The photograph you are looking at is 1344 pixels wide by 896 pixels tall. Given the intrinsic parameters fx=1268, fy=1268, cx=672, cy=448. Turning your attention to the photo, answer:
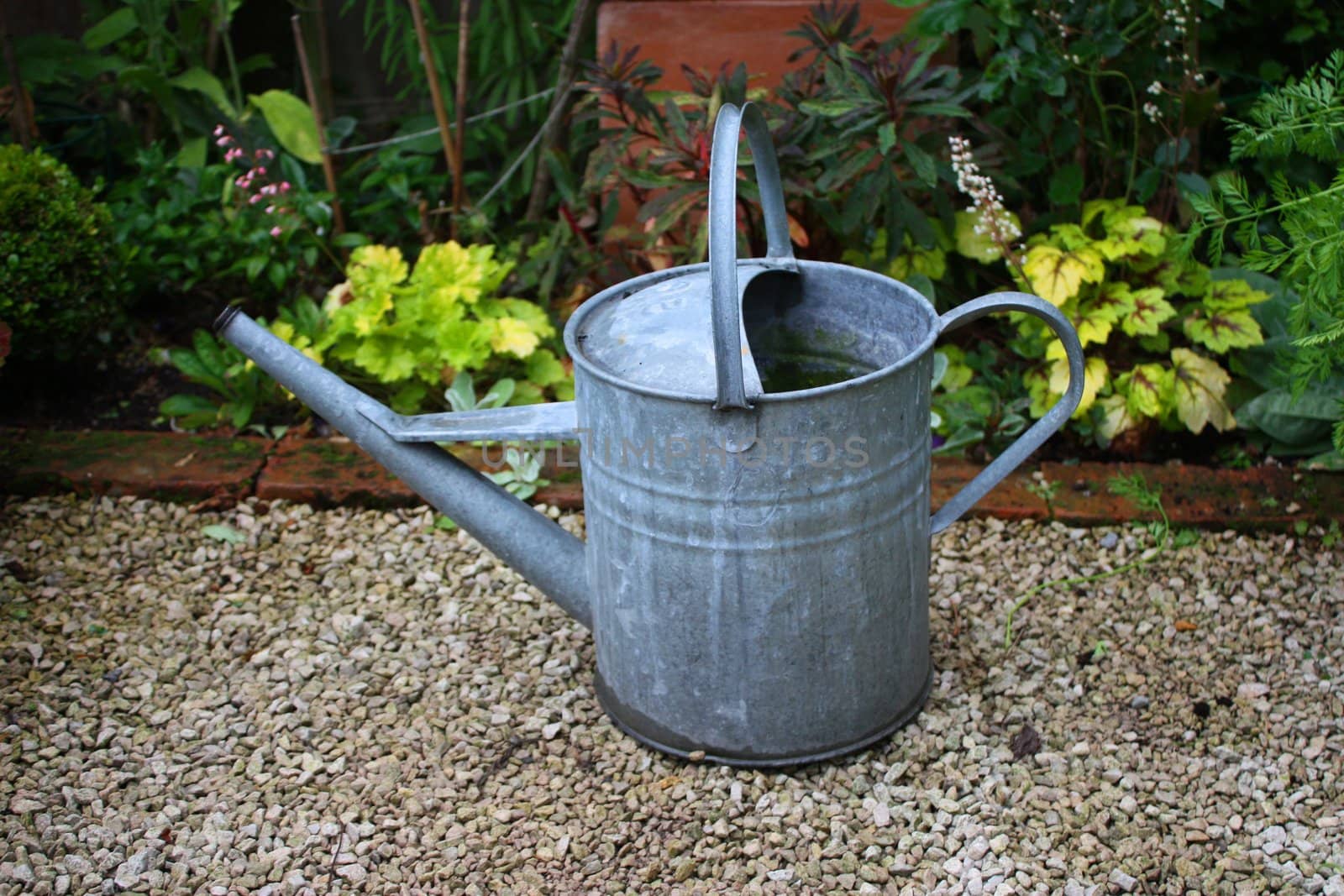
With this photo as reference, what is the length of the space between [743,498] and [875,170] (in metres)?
1.29

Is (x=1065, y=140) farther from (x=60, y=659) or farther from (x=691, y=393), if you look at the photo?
(x=60, y=659)

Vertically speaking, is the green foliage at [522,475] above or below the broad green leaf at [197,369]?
below

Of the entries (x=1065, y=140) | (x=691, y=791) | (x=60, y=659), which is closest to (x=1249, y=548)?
(x=1065, y=140)

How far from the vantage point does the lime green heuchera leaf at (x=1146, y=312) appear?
2.89m

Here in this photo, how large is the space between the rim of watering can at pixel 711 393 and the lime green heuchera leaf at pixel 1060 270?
0.93 m

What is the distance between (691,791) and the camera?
84.4 inches

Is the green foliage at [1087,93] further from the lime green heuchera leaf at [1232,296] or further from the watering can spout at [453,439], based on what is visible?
the watering can spout at [453,439]

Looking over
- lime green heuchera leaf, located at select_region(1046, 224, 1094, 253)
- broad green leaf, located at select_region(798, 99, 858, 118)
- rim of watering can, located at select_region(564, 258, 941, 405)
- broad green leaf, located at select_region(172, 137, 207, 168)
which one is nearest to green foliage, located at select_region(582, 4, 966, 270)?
broad green leaf, located at select_region(798, 99, 858, 118)

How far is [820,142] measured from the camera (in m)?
2.94

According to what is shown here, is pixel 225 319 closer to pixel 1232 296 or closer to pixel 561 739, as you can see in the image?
pixel 561 739

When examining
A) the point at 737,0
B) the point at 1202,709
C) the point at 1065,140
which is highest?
the point at 737,0

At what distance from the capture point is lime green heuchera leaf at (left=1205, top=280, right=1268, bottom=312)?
115 inches

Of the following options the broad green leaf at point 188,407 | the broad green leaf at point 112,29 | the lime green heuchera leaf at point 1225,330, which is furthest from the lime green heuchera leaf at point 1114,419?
the broad green leaf at point 112,29

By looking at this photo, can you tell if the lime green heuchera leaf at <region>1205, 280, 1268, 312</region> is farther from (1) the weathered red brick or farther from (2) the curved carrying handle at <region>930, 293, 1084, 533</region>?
(1) the weathered red brick
